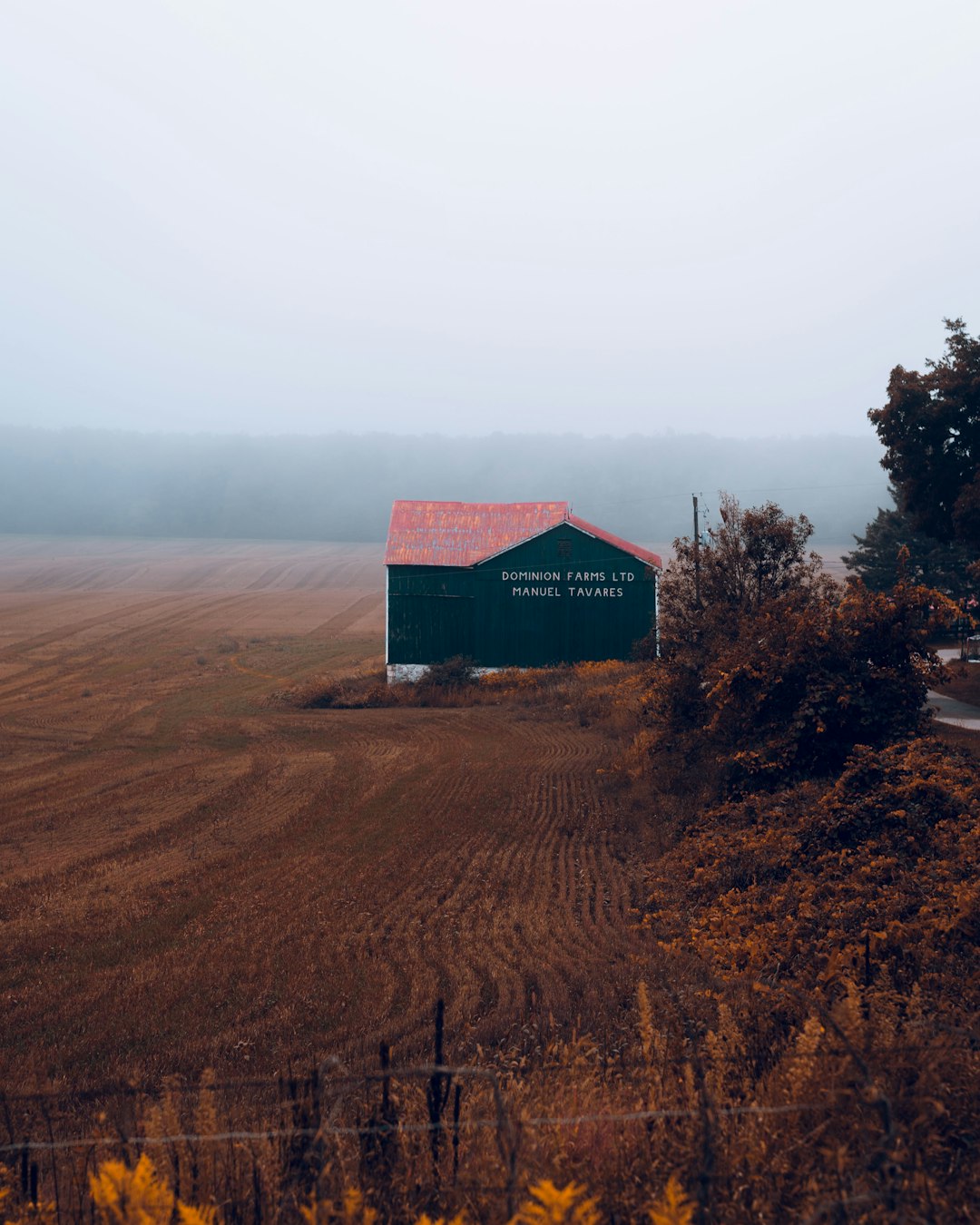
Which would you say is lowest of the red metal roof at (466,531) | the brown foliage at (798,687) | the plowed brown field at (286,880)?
the plowed brown field at (286,880)

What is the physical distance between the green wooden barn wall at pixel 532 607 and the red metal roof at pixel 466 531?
17.0 inches

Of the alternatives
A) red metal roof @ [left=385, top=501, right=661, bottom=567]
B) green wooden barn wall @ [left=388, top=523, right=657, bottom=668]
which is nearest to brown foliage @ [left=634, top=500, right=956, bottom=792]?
green wooden barn wall @ [left=388, top=523, right=657, bottom=668]

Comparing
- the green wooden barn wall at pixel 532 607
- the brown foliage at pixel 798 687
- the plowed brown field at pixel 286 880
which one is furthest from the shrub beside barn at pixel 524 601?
the brown foliage at pixel 798 687

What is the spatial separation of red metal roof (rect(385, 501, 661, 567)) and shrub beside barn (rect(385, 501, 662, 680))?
0.32 feet

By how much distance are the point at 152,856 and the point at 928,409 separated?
2439 centimetres

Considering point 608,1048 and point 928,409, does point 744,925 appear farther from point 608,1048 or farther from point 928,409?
point 928,409

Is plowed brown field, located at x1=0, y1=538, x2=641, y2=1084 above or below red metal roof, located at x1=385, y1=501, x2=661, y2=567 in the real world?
below

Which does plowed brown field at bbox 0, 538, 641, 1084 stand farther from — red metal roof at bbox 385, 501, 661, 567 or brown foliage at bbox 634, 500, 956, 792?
red metal roof at bbox 385, 501, 661, 567

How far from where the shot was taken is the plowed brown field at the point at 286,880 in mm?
8758

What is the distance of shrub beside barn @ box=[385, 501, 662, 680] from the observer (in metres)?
34.3

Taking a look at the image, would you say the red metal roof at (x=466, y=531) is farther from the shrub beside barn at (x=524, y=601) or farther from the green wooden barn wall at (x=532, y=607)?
the green wooden barn wall at (x=532, y=607)

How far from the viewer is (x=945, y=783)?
12.3 meters

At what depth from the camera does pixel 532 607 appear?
34625mm

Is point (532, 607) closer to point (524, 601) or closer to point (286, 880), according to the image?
point (524, 601)
